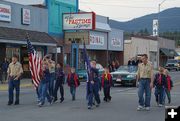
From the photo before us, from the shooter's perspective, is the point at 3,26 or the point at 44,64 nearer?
A: the point at 44,64

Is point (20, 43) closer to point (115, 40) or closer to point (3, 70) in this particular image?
point (3, 70)

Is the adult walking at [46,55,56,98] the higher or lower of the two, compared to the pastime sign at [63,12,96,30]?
lower

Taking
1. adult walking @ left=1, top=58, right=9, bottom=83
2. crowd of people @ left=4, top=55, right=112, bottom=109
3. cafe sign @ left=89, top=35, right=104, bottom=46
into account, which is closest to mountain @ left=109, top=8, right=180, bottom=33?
cafe sign @ left=89, top=35, right=104, bottom=46

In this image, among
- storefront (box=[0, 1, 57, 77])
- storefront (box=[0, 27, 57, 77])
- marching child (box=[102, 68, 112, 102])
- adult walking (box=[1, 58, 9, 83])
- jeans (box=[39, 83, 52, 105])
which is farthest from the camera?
storefront (box=[0, 1, 57, 77])

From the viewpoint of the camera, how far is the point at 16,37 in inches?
1210

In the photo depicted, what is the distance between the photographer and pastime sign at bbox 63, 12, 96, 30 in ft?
128

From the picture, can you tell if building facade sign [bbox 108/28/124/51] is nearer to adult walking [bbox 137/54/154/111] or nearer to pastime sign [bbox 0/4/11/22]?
pastime sign [bbox 0/4/11/22]

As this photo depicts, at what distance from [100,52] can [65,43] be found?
37.7 ft

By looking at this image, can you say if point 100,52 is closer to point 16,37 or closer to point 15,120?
point 16,37

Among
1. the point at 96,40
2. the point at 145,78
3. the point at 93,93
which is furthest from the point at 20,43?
the point at 145,78

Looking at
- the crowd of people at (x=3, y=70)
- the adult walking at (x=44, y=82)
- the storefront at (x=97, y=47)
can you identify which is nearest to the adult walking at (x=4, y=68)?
the crowd of people at (x=3, y=70)

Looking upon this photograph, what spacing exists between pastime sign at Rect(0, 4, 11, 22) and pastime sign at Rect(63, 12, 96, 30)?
355 inches

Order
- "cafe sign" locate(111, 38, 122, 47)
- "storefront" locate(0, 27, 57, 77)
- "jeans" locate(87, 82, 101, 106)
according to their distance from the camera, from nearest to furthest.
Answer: "jeans" locate(87, 82, 101, 106)
"storefront" locate(0, 27, 57, 77)
"cafe sign" locate(111, 38, 122, 47)

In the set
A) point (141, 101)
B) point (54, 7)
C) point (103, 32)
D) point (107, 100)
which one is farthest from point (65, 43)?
point (141, 101)
